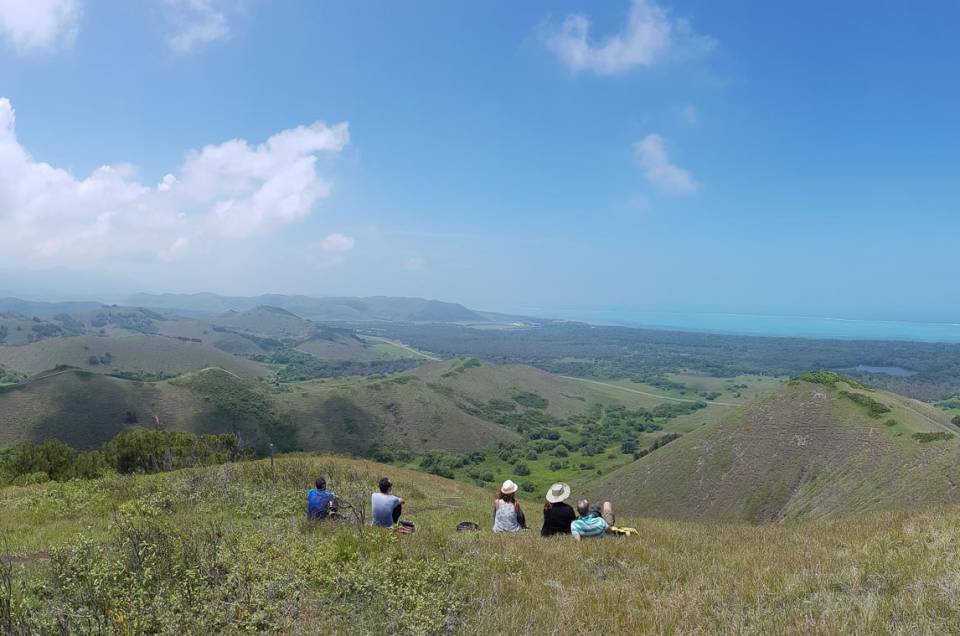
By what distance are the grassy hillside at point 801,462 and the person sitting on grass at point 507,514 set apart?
28.1 m

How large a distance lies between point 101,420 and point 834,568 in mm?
136121

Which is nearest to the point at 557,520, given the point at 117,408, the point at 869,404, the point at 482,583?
the point at 482,583

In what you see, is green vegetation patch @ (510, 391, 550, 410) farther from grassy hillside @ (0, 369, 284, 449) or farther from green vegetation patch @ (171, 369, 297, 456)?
grassy hillside @ (0, 369, 284, 449)

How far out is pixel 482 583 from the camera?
261 inches

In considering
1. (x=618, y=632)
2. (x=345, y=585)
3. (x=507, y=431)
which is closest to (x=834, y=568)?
(x=618, y=632)

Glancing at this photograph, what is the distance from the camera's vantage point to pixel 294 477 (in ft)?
64.4

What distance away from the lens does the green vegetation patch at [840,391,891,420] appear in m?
47.2

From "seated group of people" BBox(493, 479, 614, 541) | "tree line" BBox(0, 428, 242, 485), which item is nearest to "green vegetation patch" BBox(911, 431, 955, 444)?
"seated group of people" BBox(493, 479, 614, 541)

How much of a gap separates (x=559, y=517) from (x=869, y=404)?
53.3 meters

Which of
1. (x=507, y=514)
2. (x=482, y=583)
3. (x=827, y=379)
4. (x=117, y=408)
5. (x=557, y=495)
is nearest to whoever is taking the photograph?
(x=482, y=583)

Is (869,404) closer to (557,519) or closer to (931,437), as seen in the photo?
(931,437)

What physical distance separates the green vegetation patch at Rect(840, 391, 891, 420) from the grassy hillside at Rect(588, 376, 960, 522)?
0.08 m

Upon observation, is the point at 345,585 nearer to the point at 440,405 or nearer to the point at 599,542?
the point at 599,542

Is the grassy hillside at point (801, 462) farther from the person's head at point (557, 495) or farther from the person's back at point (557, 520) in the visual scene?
the person's back at point (557, 520)
